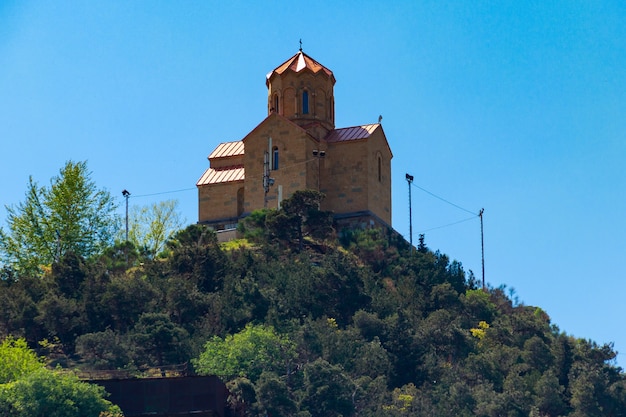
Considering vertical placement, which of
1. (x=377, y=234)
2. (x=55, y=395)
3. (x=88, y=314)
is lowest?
(x=55, y=395)

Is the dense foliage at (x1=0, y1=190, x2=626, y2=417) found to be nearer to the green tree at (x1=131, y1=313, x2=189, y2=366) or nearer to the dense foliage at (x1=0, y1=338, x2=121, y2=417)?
the green tree at (x1=131, y1=313, x2=189, y2=366)

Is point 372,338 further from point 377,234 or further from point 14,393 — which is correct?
point 14,393

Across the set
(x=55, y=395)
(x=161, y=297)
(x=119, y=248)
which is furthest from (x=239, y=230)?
(x=55, y=395)

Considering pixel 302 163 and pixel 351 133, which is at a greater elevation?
pixel 351 133

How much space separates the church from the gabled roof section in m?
0.06

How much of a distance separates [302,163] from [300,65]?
661cm

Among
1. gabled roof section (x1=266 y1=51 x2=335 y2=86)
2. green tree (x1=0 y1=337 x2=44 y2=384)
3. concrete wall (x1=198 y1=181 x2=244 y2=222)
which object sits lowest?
green tree (x1=0 y1=337 x2=44 y2=384)

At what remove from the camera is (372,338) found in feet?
212

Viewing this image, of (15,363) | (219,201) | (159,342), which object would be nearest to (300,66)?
(219,201)

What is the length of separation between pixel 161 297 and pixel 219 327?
11.5 feet

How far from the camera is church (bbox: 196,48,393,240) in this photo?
77.8 metres

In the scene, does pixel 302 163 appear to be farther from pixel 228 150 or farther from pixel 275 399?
pixel 275 399

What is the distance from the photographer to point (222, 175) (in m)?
81.6

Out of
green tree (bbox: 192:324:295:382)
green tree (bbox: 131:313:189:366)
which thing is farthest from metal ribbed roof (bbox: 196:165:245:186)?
green tree (bbox: 131:313:189:366)
